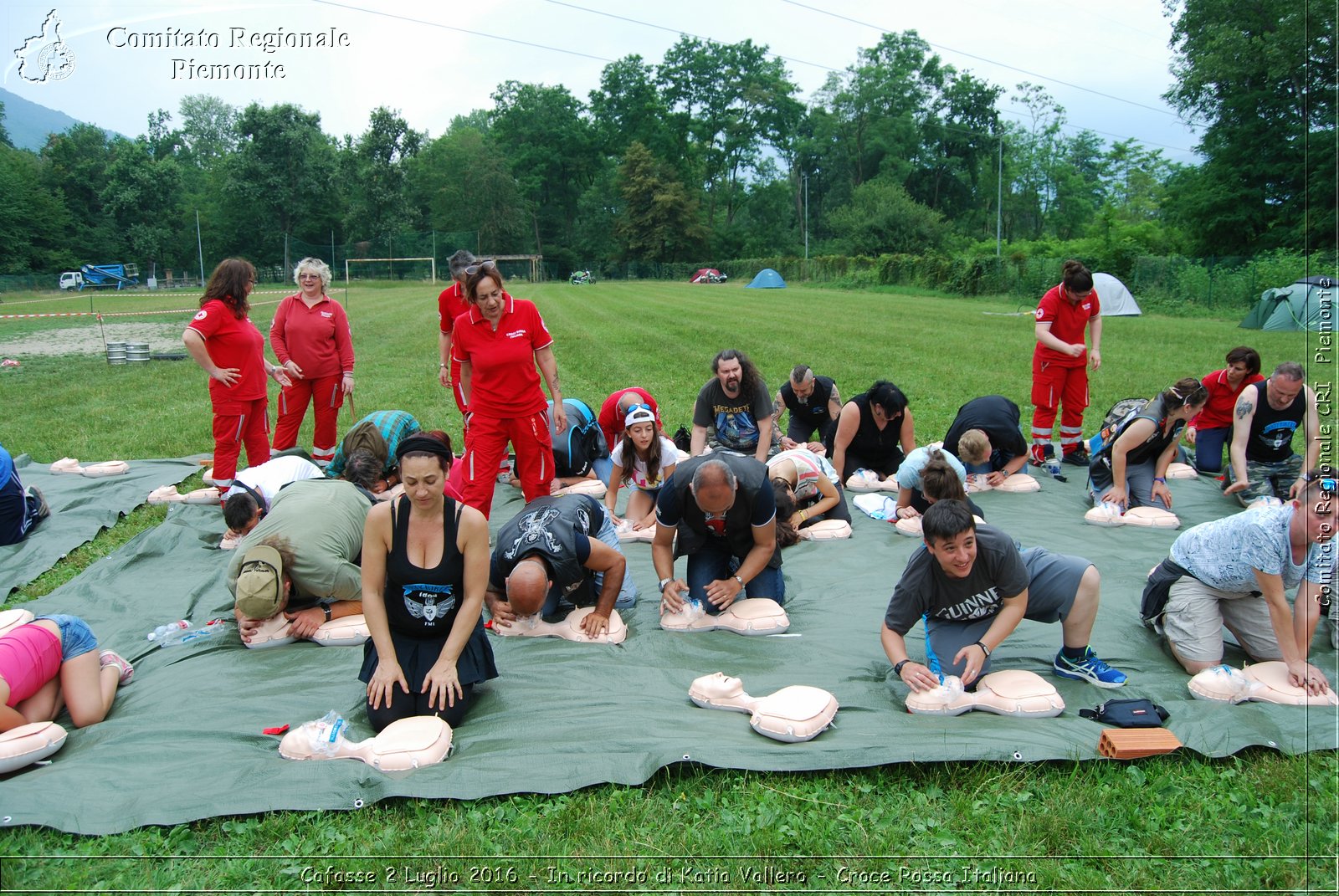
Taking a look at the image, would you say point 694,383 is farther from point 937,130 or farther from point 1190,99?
point 937,130

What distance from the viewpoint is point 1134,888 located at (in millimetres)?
2656

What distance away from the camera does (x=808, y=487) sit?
630 cm

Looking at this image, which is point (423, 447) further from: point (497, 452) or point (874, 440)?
point (874, 440)

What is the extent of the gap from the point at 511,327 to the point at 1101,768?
4026 mm

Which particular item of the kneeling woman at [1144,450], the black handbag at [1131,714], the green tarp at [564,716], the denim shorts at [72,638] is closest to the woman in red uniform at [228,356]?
the green tarp at [564,716]

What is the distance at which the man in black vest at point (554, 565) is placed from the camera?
13.5ft

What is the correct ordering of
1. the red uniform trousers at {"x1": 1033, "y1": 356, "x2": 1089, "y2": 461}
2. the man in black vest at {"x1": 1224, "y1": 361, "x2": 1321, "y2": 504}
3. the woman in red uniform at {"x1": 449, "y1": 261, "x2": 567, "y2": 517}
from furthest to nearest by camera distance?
the red uniform trousers at {"x1": 1033, "y1": 356, "x2": 1089, "y2": 461} < the man in black vest at {"x1": 1224, "y1": 361, "x2": 1321, "y2": 504} < the woman in red uniform at {"x1": 449, "y1": 261, "x2": 567, "y2": 517}

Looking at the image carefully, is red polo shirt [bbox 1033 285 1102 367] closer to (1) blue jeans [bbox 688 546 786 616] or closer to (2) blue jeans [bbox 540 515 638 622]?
(1) blue jeans [bbox 688 546 786 616]

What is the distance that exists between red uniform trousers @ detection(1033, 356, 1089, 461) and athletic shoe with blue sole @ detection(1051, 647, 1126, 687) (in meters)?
4.32

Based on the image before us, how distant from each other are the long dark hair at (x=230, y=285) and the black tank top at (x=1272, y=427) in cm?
772

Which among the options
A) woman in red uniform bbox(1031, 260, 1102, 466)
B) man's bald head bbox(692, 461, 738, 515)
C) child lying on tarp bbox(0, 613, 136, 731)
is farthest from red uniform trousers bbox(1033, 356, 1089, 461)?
child lying on tarp bbox(0, 613, 136, 731)

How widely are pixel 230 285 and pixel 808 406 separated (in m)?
4.82

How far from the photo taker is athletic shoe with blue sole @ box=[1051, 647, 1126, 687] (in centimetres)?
383

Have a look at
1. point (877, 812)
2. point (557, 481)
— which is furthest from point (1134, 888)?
point (557, 481)
